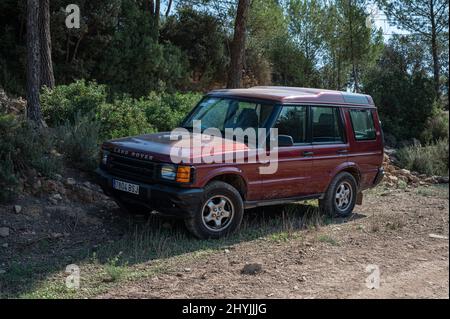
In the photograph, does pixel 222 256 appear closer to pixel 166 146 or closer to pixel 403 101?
pixel 166 146

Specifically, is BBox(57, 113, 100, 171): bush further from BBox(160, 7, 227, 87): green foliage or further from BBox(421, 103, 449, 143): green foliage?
BBox(160, 7, 227, 87): green foliage

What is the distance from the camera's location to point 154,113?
1228cm

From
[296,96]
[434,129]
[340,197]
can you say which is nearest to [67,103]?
[296,96]

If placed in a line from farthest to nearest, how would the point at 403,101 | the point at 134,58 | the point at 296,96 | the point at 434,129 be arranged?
1. the point at 403,101
2. the point at 434,129
3. the point at 134,58
4. the point at 296,96

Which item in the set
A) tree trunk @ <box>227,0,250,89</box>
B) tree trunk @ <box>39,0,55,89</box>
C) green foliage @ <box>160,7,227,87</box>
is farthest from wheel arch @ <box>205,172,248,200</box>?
green foliage @ <box>160,7,227,87</box>

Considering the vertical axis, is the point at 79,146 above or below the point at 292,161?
above

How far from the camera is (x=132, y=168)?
7.26m

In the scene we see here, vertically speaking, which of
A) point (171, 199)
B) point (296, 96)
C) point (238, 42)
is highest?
point (238, 42)

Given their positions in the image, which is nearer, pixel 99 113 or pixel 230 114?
pixel 230 114

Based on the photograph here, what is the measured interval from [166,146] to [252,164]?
1.16 meters

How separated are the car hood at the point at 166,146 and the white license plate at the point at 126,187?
373 millimetres

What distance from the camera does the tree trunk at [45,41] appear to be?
40.6 ft

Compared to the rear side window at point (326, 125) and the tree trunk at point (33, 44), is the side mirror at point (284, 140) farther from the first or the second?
the tree trunk at point (33, 44)

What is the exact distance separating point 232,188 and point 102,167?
1.90 m
